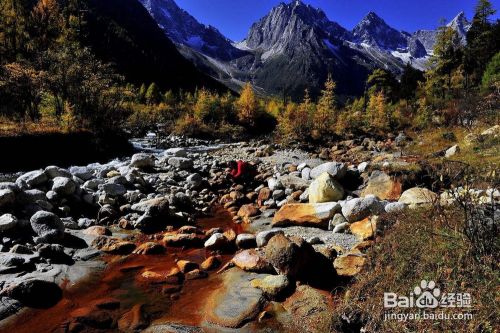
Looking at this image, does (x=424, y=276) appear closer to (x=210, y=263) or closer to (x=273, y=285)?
(x=273, y=285)

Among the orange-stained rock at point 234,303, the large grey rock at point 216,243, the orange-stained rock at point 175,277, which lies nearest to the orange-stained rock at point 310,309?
the orange-stained rock at point 234,303

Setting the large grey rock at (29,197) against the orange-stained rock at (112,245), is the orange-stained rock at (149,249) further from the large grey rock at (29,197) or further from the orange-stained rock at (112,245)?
the large grey rock at (29,197)

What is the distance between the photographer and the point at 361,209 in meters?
9.66

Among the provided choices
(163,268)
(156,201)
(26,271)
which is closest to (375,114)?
(156,201)

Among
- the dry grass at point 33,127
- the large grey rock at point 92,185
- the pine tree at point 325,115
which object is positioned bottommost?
the large grey rock at point 92,185

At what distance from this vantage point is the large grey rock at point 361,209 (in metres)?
9.63

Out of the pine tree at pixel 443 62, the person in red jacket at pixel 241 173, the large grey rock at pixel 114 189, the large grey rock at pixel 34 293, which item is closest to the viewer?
the large grey rock at pixel 34 293

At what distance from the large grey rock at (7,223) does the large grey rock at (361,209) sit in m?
8.70

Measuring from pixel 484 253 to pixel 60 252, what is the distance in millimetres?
8260

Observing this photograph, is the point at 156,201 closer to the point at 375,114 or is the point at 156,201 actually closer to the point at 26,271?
the point at 26,271

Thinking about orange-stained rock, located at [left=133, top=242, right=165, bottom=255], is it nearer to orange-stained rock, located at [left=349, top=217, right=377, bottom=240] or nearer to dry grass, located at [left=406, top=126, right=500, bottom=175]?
orange-stained rock, located at [left=349, top=217, right=377, bottom=240]

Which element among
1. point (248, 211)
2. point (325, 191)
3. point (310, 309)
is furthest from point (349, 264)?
point (248, 211)

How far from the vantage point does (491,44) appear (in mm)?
48281

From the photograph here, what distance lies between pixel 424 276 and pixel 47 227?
8.66 m
